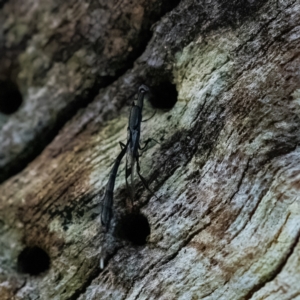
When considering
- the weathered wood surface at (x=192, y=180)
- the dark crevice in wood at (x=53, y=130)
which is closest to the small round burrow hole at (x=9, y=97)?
the dark crevice in wood at (x=53, y=130)

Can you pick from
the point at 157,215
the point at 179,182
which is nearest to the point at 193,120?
the point at 179,182

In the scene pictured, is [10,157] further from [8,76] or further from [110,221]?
[110,221]

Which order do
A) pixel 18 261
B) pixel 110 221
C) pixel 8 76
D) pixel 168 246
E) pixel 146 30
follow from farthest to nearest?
pixel 8 76, pixel 146 30, pixel 18 261, pixel 110 221, pixel 168 246

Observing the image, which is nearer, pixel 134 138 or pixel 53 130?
pixel 134 138

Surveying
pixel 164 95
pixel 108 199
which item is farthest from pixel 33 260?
pixel 164 95

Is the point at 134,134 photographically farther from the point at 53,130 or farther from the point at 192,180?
the point at 53,130

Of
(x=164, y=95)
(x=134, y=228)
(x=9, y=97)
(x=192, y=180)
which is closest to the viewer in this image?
(x=192, y=180)
